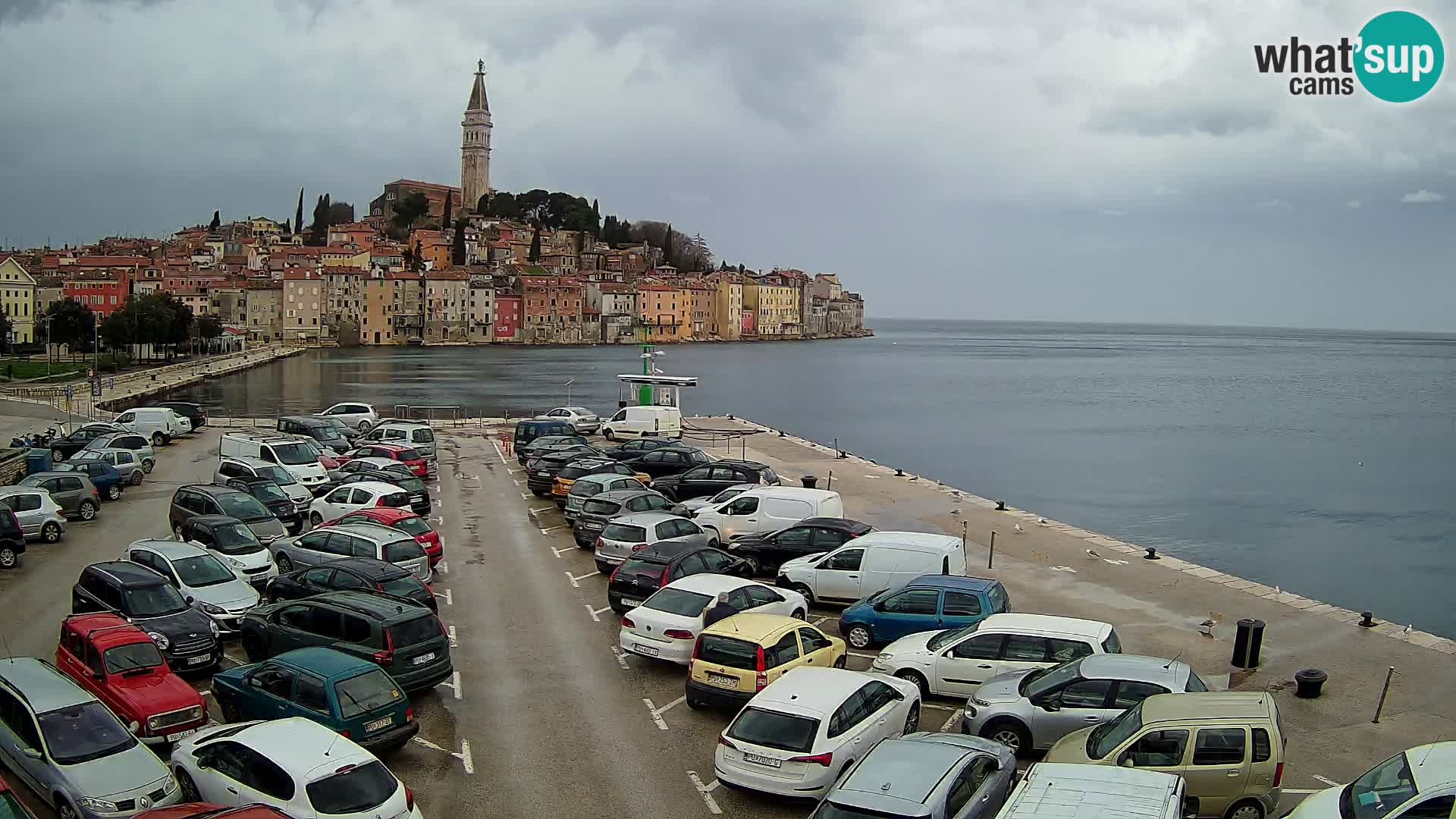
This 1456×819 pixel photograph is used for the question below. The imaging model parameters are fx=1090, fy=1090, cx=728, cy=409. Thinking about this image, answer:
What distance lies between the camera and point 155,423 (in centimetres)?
3519

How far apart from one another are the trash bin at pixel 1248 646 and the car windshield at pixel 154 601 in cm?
1278

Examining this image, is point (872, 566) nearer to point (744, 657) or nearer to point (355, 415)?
point (744, 657)

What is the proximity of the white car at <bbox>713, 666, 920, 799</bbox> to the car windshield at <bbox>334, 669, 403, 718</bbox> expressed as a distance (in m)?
3.07

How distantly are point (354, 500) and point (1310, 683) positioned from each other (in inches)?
641

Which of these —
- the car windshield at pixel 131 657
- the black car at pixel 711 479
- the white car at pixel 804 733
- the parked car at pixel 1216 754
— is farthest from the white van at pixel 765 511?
the parked car at pixel 1216 754

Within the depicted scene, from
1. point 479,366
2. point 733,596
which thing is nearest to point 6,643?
point 733,596

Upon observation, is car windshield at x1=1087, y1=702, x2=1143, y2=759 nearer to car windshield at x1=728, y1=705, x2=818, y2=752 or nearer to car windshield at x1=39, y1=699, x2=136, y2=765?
car windshield at x1=728, y1=705, x2=818, y2=752

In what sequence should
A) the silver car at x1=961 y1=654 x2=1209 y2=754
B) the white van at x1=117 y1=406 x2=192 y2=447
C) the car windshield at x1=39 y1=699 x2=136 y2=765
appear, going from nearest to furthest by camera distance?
1. the car windshield at x1=39 y1=699 x2=136 y2=765
2. the silver car at x1=961 y1=654 x2=1209 y2=754
3. the white van at x1=117 y1=406 x2=192 y2=447

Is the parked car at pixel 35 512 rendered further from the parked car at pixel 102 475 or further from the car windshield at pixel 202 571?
the car windshield at pixel 202 571

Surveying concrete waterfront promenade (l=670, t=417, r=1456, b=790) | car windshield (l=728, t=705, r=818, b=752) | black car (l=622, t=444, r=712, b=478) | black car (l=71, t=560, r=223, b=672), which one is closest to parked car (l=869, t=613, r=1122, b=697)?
concrete waterfront promenade (l=670, t=417, r=1456, b=790)

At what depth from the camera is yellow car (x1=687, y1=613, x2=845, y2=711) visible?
36.3ft

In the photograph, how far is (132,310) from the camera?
297 feet

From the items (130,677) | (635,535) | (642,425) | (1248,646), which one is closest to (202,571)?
(130,677)

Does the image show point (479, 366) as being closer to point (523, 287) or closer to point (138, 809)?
point (523, 287)
